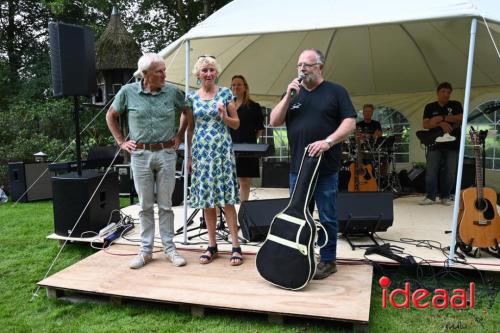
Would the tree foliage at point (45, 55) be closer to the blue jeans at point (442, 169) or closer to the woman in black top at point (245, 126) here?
the woman in black top at point (245, 126)

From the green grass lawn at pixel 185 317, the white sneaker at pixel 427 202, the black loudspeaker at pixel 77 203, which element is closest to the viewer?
the green grass lawn at pixel 185 317

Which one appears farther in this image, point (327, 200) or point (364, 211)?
point (364, 211)

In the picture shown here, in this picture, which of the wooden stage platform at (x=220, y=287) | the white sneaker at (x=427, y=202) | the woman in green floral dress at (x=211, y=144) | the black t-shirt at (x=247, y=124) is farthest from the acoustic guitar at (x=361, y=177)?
the woman in green floral dress at (x=211, y=144)

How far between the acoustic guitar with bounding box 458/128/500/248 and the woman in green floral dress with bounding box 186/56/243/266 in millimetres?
1777

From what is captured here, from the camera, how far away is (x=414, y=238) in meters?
3.86

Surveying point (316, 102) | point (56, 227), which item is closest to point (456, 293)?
point (316, 102)

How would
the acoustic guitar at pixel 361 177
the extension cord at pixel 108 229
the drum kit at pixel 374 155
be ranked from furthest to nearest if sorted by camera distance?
the drum kit at pixel 374 155 → the acoustic guitar at pixel 361 177 → the extension cord at pixel 108 229

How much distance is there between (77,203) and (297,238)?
2.24 m

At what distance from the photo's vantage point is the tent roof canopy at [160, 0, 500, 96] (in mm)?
3139

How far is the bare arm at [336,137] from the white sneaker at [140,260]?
5.09 ft

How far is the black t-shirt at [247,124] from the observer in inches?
165

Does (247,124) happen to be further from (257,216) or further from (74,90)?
(74,90)

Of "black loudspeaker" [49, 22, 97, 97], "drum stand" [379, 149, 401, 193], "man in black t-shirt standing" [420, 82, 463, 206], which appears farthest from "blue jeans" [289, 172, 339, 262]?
"drum stand" [379, 149, 401, 193]

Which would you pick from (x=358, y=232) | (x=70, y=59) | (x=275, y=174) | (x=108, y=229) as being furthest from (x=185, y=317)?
(x=275, y=174)
